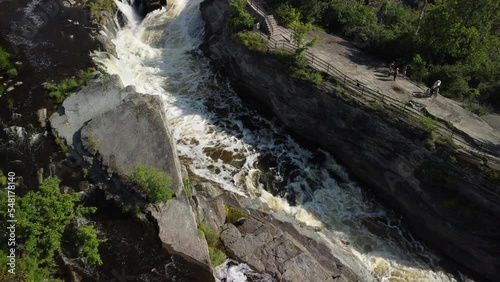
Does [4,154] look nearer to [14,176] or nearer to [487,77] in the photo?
[14,176]

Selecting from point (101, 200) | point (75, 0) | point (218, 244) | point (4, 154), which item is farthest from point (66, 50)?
point (218, 244)

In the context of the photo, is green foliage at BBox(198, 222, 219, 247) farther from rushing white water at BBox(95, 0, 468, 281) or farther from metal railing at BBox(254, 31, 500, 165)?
metal railing at BBox(254, 31, 500, 165)

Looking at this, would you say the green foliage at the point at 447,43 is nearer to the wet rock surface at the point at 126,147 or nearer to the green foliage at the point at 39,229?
the wet rock surface at the point at 126,147

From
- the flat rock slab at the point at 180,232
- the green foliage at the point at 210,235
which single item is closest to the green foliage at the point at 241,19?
the flat rock slab at the point at 180,232

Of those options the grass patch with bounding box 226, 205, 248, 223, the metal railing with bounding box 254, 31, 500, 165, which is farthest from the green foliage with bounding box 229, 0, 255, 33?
the grass patch with bounding box 226, 205, 248, 223

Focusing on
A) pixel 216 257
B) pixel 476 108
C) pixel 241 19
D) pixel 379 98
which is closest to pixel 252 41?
pixel 241 19
